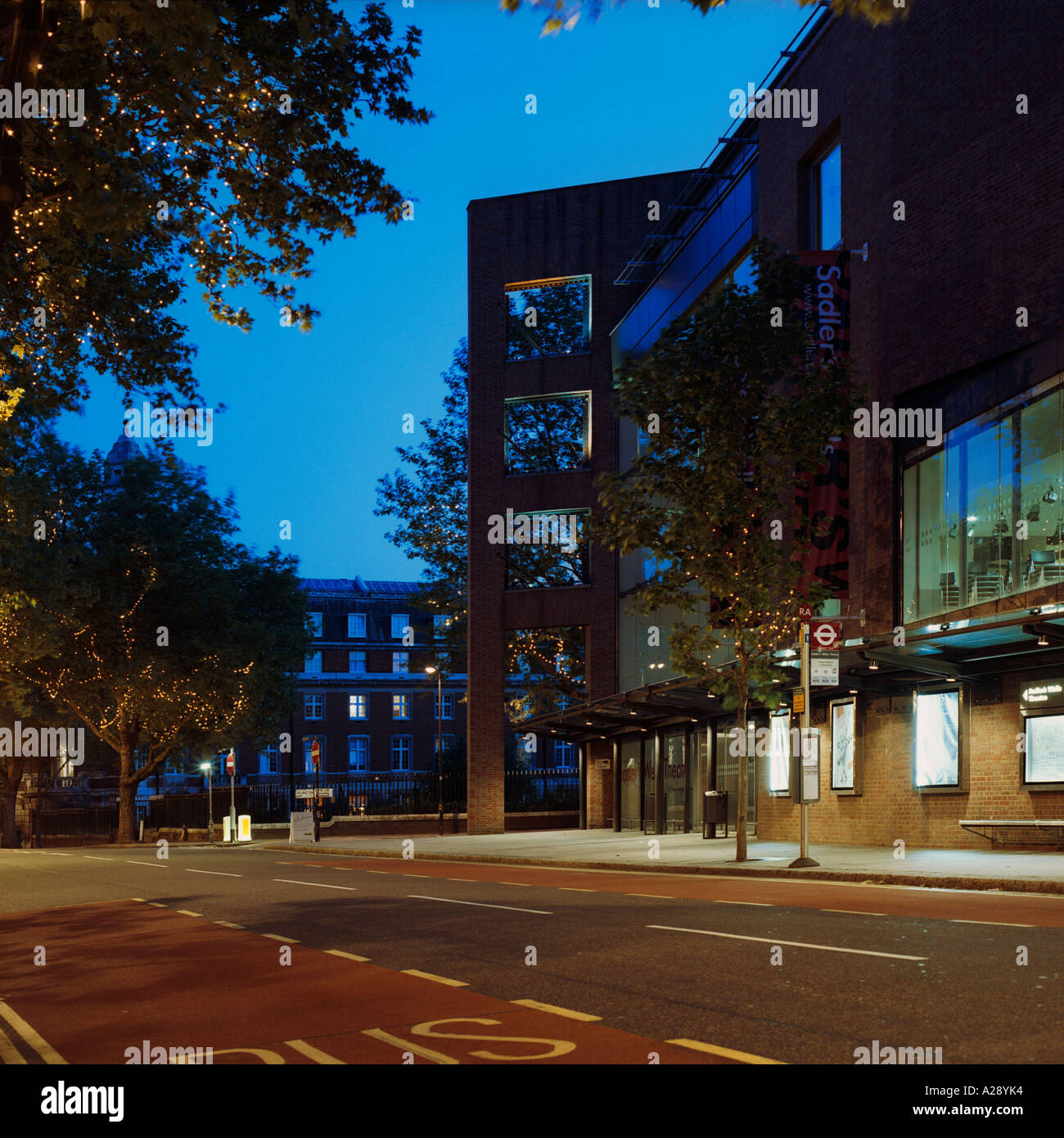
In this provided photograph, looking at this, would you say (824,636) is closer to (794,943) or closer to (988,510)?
(988,510)

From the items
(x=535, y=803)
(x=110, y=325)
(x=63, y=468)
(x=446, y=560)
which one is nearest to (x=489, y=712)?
(x=535, y=803)

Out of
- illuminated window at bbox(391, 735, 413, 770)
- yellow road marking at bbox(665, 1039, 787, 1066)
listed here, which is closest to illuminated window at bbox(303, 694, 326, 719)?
illuminated window at bbox(391, 735, 413, 770)

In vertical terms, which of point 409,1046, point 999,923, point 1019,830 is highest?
point 409,1046

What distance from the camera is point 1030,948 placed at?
10.0 meters

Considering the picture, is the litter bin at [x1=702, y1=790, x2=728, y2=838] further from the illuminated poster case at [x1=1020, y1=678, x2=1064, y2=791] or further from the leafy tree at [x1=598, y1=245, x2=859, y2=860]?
the illuminated poster case at [x1=1020, y1=678, x2=1064, y2=791]

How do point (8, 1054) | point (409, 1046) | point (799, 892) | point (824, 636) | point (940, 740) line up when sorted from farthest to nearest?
point (940, 740) < point (824, 636) < point (799, 892) < point (8, 1054) < point (409, 1046)

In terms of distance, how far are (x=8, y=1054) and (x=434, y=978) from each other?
333 cm

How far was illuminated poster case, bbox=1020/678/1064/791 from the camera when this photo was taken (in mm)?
22000

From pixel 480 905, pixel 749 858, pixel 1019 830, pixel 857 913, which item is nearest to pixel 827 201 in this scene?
pixel 1019 830

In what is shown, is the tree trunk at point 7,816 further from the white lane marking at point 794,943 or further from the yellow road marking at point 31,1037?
the yellow road marking at point 31,1037

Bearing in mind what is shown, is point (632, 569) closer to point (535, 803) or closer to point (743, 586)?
point (535, 803)

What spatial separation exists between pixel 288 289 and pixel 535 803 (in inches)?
1509

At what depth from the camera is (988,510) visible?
23.5 m

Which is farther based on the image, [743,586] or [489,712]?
[489,712]
